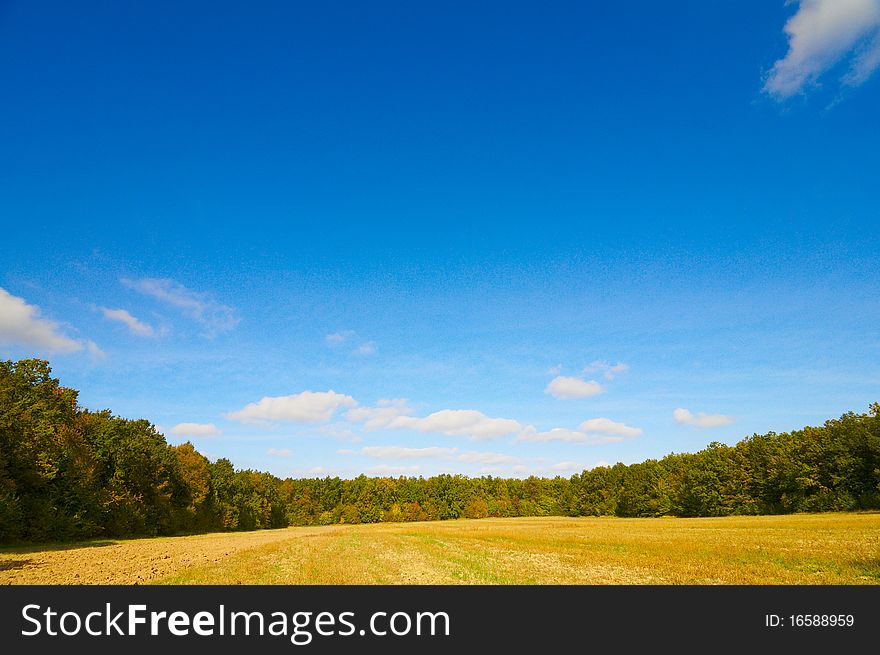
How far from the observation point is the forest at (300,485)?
47000mm

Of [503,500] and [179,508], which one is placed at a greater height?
[179,508]

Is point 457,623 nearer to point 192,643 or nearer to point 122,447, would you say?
point 192,643

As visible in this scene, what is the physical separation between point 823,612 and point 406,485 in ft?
552

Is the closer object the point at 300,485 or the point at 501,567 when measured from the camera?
the point at 501,567

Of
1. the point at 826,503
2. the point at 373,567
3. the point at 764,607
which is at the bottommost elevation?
the point at 826,503

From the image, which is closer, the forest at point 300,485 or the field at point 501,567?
the field at point 501,567

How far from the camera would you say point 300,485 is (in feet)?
548

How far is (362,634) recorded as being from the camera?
10.8 metres

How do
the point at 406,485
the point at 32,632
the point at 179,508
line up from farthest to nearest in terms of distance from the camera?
the point at 406,485, the point at 179,508, the point at 32,632

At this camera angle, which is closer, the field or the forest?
the field

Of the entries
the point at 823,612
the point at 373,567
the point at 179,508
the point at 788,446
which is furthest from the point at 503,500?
the point at 823,612

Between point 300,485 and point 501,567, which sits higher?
point 501,567

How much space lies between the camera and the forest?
47.0 metres

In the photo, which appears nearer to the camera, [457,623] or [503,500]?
[457,623]
